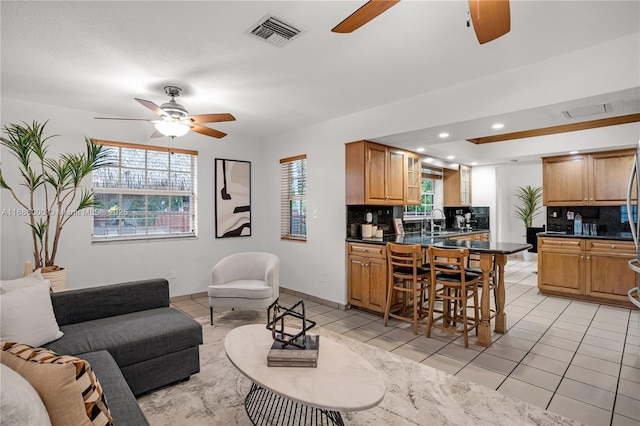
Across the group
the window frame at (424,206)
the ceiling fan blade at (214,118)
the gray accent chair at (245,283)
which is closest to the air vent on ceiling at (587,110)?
the window frame at (424,206)

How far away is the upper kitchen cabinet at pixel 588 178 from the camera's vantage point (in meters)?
4.94

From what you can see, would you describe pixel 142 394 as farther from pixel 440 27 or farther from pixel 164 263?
pixel 440 27

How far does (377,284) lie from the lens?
412 centimetres

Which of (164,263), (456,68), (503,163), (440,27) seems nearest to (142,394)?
(164,263)

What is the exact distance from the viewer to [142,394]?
91.9 inches

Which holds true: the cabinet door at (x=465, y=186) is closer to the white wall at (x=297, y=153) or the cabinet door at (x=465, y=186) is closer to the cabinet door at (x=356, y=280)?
the white wall at (x=297, y=153)

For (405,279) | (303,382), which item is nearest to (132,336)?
(303,382)

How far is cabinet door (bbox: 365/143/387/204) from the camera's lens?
4289mm

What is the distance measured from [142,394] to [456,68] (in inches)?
144

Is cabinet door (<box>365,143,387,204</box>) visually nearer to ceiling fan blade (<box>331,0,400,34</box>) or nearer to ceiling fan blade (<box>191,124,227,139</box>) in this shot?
ceiling fan blade (<box>191,124,227,139</box>)

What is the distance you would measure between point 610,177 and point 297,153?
489 centimetres

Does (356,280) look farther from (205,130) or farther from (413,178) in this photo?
(205,130)

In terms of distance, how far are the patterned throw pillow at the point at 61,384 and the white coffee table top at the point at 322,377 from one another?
2.40 feet

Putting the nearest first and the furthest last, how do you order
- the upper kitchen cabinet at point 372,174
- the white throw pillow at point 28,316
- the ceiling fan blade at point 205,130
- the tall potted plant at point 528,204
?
the white throw pillow at point 28,316
the ceiling fan blade at point 205,130
the upper kitchen cabinet at point 372,174
the tall potted plant at point 528,204
